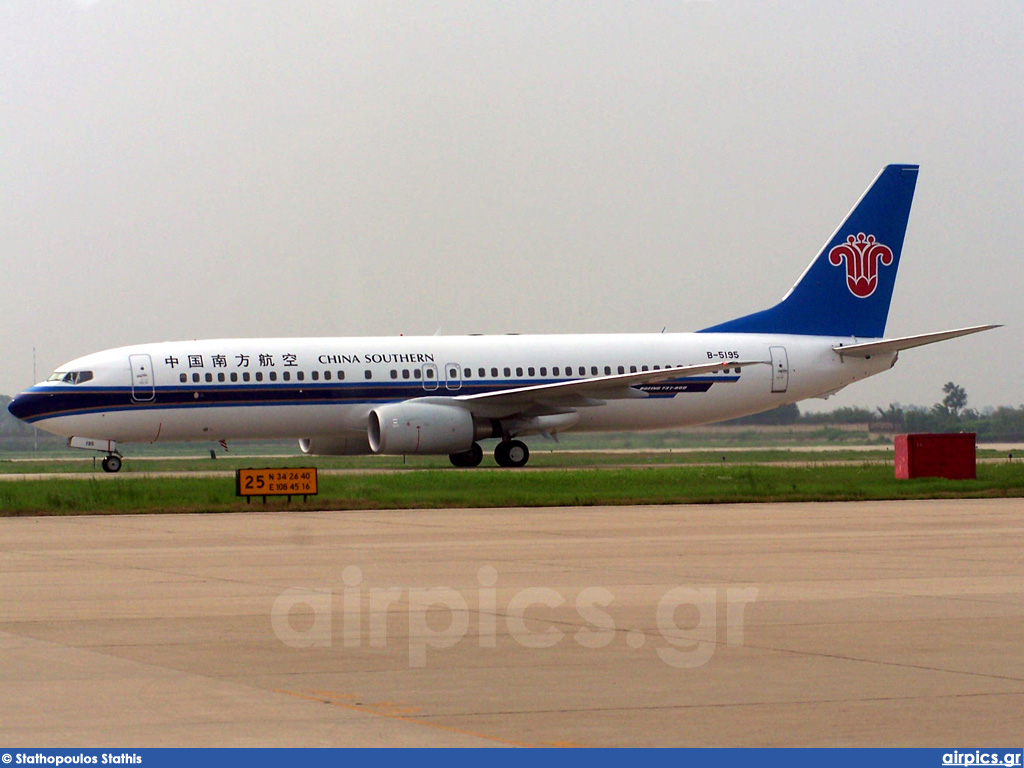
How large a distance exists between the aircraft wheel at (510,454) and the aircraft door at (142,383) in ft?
28.7

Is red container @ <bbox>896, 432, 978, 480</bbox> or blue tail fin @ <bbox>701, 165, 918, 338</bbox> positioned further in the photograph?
blue tail fin @ <bbox>701, 165, 918, 338</bbox>

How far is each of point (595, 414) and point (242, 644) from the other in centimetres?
3018

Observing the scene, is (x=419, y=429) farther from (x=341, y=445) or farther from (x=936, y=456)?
(x=936, y=456)

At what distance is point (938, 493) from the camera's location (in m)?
26.9

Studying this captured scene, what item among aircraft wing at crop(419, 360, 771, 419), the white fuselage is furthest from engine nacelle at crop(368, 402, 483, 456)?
the white fuselage

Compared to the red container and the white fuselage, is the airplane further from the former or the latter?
the red container

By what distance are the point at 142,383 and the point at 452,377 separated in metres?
7.63

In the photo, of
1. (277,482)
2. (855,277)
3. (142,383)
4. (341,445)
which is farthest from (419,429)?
(855,277)

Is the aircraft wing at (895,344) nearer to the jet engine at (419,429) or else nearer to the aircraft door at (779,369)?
the aircraft door at (779,369)

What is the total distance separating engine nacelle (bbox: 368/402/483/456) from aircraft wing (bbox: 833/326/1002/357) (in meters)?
11.3

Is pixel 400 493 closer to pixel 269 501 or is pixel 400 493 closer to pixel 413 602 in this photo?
pixel 269 501

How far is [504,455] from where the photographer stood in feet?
128

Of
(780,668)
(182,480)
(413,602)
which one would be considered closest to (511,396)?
(182,480)

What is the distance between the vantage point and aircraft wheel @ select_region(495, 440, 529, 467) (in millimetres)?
39094
